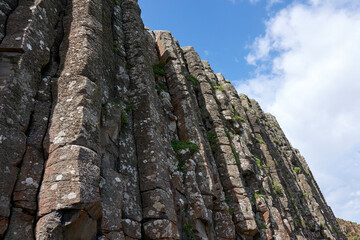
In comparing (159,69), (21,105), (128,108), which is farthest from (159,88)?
(21,105)

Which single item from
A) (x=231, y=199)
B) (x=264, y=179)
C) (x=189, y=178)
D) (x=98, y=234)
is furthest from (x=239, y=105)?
(x=98, y=234)

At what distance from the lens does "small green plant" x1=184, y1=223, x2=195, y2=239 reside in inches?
403

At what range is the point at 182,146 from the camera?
1344 cm

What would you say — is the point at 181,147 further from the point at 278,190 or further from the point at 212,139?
the point at 278,190

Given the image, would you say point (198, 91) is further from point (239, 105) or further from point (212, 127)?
point (239, 105)

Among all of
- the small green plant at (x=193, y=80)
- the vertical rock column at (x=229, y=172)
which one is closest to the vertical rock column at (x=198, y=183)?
the vertical rock column at (x=229, y=172)

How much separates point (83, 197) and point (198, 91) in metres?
16.2

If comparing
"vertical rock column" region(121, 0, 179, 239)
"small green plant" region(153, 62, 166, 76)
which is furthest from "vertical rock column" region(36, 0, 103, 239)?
"small green plant" region(153, 62, 166, 76)

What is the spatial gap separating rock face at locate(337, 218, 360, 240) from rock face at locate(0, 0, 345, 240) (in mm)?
34318

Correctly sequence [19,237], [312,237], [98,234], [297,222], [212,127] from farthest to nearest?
1. [312,237]
2. [297,222]
3. [212,127]
4. [98,234]
5. [19,237]

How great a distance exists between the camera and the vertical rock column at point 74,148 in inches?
246

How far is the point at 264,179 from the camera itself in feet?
67.8

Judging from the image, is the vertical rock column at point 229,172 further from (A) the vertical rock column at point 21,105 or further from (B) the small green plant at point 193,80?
(A) the vertical rock column at point 21,105

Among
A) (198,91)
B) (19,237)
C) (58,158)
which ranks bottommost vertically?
(19,237)
